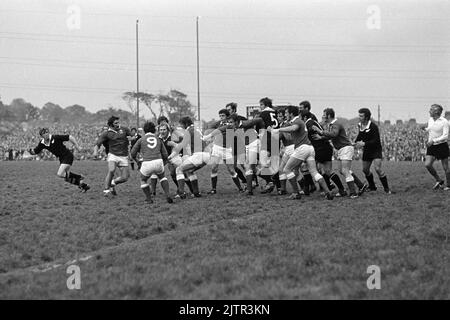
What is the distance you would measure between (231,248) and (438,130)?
27.5ft

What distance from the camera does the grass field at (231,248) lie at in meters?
5.55

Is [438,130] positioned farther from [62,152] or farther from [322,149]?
[62,152]

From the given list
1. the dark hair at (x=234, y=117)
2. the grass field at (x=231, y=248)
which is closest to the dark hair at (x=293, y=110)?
the dark hair at (x=234, y=117)

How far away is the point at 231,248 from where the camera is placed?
290 inches

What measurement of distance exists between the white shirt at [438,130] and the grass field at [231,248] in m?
1.80

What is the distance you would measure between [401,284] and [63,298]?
3.18 meters

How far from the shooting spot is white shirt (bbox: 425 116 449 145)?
13742 millimetres

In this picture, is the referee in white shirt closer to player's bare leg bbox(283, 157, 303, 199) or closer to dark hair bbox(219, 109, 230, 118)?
player's bare leg bbox(283, 157, 303, 199)

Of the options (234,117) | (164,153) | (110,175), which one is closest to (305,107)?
(234,117)

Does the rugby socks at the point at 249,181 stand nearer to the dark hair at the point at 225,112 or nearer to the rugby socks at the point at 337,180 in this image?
the dark hair at the point at 225,112

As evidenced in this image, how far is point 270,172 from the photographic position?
1414 cm

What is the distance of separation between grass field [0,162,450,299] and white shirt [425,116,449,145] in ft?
5.91
